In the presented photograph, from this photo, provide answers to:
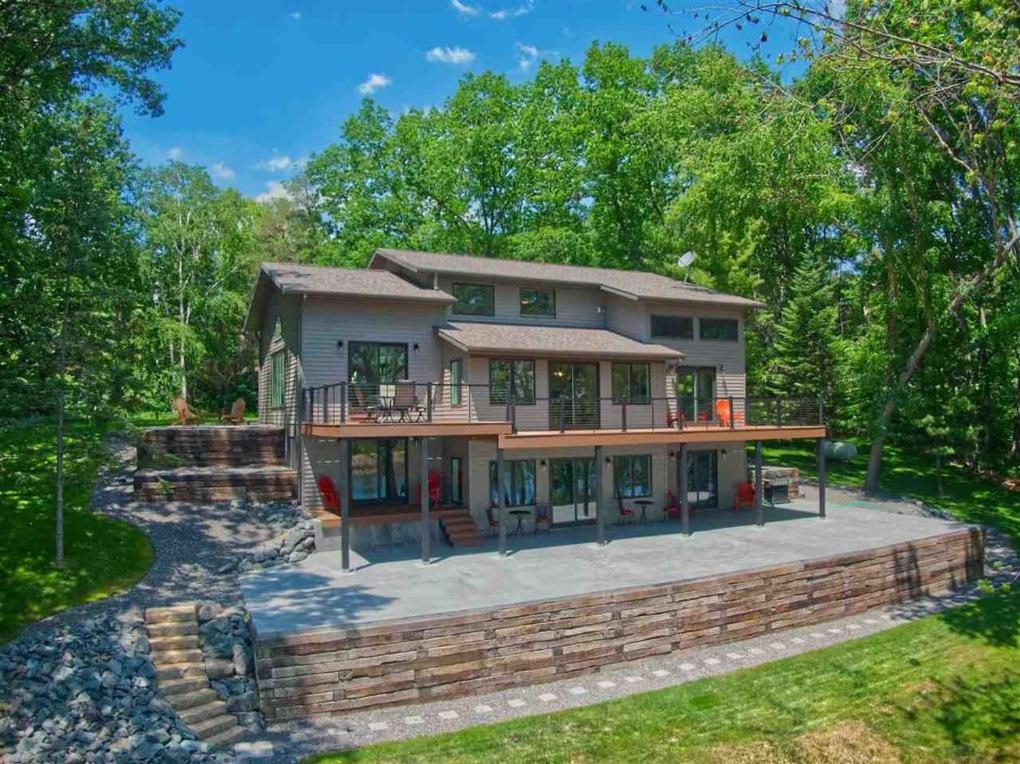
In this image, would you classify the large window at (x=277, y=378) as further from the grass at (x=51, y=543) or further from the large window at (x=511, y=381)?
the large window at (x=511, y=381)

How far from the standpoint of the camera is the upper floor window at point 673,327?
23.0 metres

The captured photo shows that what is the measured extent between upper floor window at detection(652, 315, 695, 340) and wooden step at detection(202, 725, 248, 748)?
16.5 m

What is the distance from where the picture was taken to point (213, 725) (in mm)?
10344

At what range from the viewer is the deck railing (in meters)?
18.4

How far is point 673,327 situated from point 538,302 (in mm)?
4485

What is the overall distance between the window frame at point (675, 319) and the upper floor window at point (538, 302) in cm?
316

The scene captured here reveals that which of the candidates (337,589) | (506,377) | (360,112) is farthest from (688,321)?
(360,112)

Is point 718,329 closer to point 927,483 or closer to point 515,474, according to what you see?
point 515,474

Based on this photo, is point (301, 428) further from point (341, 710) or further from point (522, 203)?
point (522, 203)

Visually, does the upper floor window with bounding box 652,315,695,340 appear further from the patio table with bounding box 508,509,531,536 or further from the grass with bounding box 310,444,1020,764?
the grass with bounding box 310,444,1020,764

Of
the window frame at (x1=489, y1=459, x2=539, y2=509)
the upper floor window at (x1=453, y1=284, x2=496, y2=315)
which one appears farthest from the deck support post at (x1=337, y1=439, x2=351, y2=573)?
the upper floor window at (x1=453, y1=284, x2=496, y2=315)

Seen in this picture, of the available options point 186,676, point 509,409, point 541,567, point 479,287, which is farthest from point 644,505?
point 186,676

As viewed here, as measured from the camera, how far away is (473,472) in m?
19.7

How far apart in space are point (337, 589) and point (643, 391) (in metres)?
11.7
